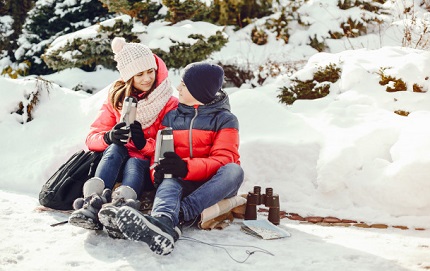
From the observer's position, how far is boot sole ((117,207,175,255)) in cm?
254

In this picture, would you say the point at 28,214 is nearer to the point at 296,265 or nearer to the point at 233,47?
the point at 296,265

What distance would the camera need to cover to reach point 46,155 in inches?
191

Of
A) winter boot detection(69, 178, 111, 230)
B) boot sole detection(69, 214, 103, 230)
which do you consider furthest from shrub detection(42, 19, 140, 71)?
boot sole detection(69, 214, 103, 230)

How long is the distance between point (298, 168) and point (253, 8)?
8.02 m

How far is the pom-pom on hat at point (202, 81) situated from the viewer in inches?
135

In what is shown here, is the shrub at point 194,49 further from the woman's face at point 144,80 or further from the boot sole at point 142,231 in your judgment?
the boot sole at point 142,231

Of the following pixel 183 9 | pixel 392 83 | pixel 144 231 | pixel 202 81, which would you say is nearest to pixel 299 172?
pixel 202 81

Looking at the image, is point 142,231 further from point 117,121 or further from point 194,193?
point 117,121

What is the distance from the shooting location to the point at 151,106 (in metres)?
3.65

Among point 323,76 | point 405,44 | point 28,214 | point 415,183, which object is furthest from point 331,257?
point 405,44

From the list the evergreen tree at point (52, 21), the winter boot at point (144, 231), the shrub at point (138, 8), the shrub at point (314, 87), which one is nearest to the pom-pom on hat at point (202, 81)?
the winter boot at point (144, 231)

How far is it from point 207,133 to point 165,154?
1.44 ft

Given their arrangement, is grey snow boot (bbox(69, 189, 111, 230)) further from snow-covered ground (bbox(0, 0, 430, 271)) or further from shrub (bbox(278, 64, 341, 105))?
shrub (bbox(278, 64, 341, 105))

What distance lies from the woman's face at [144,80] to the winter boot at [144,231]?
4.56 feet
